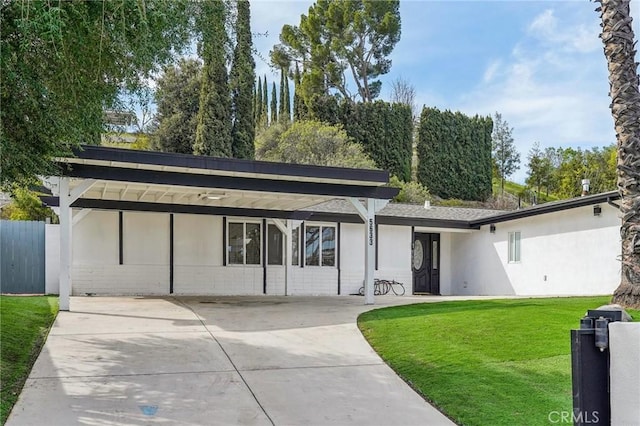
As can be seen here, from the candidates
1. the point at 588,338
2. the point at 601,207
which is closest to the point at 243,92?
the point at 601,207

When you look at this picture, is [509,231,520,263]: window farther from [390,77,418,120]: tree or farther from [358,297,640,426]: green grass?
[390,77,418,120]: tree

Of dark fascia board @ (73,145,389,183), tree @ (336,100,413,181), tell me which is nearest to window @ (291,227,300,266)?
dark fascia board @ (73,145,389,183)

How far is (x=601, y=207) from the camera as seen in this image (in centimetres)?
1391

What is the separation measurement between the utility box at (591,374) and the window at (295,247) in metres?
14.9

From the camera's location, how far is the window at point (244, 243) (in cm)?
1639

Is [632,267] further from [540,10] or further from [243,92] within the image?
[243,92]

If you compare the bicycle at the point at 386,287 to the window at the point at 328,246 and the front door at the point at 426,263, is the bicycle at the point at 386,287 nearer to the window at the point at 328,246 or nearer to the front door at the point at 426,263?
the window at the point at 328,246

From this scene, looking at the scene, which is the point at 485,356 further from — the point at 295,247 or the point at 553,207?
the point at 295,247

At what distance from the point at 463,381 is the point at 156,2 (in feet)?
15.6

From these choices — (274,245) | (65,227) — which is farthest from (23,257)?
(274,245)

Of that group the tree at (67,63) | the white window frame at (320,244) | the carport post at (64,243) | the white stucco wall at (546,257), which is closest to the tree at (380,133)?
the white stucco wall at (546,257)

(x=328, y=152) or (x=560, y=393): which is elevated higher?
(x=328, y=152)

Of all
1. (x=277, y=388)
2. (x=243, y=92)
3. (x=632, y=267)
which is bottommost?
(x=277, y=388)

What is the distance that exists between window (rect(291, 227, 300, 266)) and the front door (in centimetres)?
447
